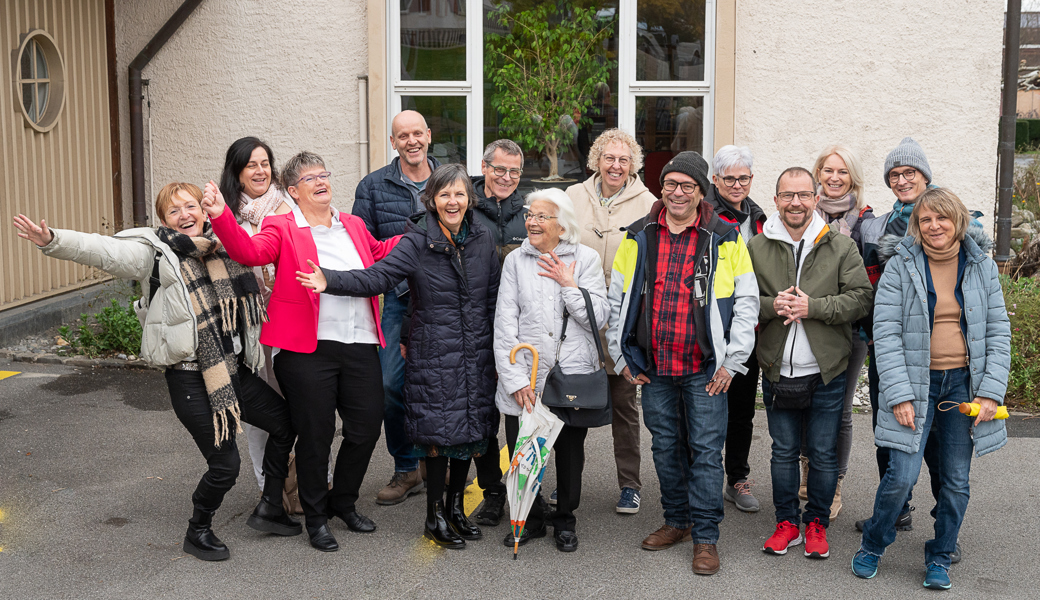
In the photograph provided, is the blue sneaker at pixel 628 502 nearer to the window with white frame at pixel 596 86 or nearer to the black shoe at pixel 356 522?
the black shoe at pixel 356 522

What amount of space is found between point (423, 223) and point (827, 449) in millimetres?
2115

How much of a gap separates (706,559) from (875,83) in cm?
518

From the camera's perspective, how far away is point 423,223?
431 centimetres

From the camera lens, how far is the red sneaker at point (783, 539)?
13.9ft

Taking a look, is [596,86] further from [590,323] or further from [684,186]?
[590,323]

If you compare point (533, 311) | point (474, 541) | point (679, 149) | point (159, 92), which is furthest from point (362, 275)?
point (159, 92)

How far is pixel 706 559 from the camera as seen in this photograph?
408 cm

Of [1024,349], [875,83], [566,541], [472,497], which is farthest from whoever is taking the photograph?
[875,83]

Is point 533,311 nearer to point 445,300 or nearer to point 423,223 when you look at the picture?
point 445,300

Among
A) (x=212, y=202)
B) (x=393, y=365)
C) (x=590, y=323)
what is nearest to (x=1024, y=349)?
(x=590, y=323)

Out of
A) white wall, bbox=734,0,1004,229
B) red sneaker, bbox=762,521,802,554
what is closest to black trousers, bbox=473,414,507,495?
red sneaker, bbox=762,521,802,554

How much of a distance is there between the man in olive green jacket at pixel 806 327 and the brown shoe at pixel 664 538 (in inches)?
15.5

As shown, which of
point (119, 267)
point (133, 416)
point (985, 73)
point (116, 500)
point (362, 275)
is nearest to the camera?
point (119, 267)

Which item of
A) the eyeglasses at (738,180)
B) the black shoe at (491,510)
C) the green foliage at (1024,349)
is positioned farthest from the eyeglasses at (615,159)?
the green foliage at (1024,349)
